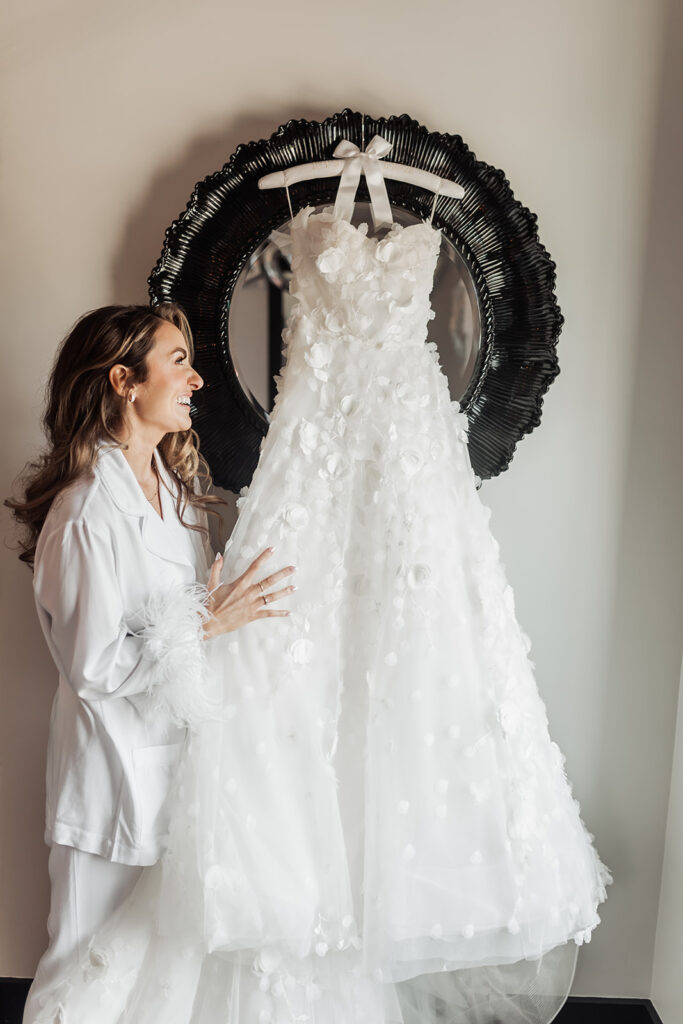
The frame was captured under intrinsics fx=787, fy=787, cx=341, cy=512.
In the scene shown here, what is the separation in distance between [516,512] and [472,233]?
22.8 inches

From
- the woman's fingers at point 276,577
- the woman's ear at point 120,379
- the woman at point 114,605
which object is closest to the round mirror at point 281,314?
the woman at point 114,605

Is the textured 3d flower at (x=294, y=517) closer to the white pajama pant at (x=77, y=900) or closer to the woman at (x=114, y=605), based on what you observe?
the woman at (x=114, y=605)

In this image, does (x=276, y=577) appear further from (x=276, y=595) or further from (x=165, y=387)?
(x=165, y=387)

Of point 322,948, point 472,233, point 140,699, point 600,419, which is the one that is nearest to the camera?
point 322,948

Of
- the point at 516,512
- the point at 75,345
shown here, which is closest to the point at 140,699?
the point at 75,345

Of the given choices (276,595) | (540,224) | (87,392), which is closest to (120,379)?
(87,392)

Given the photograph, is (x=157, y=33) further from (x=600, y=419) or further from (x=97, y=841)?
(x=97, y=841)

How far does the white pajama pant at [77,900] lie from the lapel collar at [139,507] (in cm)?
55

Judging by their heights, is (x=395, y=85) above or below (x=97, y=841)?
above

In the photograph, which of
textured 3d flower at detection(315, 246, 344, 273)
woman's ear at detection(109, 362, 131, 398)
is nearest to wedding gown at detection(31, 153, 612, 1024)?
textured 3d flower at detection(315, 246, 344, 273)

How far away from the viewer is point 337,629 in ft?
4.34

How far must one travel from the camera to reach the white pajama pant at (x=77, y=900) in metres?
1.38

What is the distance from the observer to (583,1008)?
5.75ft

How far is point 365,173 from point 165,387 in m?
0.56
